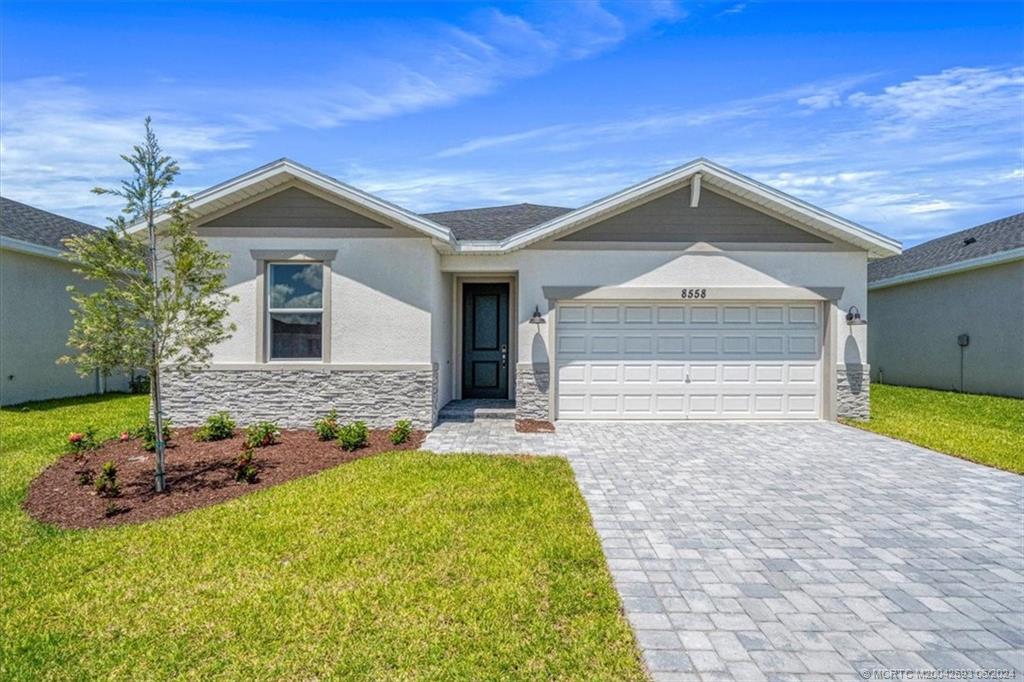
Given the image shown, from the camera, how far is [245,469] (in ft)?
21.2

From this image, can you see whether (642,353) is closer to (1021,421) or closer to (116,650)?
(1021,421)

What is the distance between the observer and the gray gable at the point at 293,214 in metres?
9.27

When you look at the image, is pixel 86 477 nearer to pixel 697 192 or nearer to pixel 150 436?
pixel 150 436

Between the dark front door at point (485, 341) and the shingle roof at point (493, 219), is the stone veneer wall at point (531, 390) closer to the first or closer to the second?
the dark front door at point (485, 341)

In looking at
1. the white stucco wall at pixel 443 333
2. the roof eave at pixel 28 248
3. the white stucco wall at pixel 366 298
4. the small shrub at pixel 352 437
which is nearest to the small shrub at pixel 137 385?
the roof eave at pixel 28 248

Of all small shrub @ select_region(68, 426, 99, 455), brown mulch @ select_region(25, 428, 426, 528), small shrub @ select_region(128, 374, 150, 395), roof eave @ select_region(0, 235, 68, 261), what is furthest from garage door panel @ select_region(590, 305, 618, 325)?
small shrub @ select_region(128, 374, 150, 395)

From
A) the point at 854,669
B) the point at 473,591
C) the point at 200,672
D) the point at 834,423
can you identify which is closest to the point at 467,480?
the point at 473,591

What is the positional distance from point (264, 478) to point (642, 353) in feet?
23.0

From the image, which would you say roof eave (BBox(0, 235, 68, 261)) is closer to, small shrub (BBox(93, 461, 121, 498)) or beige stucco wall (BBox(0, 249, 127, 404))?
beige stucco wall (BBox(0, 249, 127, 404))

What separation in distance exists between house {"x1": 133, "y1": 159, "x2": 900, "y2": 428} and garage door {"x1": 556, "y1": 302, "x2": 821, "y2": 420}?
28 mm

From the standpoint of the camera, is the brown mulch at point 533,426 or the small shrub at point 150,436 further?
the brown mulch at point 533,426

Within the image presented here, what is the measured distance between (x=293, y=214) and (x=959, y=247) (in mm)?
18571

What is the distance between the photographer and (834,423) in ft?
33.0

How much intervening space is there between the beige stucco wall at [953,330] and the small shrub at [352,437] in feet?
50.6
